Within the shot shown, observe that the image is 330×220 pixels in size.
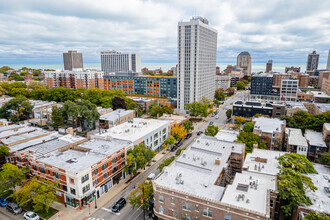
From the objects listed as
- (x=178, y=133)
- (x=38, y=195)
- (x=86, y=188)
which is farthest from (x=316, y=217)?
(x=178, y=133)

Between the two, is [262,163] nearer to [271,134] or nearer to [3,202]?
[271,134]

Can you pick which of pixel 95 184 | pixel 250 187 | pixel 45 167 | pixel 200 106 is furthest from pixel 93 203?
pixel 200 106

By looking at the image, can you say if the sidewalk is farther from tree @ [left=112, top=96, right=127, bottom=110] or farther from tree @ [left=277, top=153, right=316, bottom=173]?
tree @ [left=112, top=96, right=127, bottom=110]

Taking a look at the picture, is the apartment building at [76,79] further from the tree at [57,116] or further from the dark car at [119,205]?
the dark car at [119,205]

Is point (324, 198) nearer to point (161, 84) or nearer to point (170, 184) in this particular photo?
point (170, 184)

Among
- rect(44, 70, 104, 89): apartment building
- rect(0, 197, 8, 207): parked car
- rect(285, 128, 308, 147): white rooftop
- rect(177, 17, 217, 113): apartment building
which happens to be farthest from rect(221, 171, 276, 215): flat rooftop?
rect(44, 70, 104, 89): apartment building
